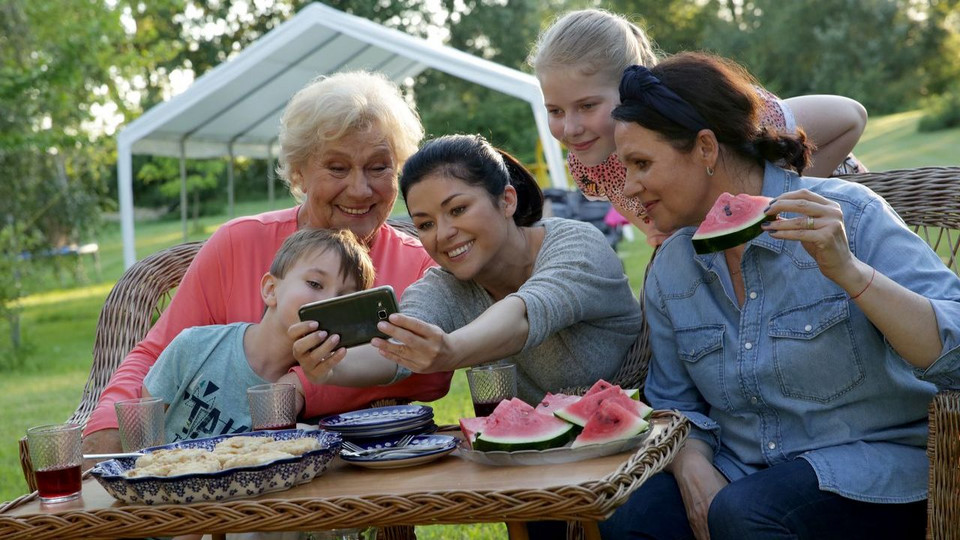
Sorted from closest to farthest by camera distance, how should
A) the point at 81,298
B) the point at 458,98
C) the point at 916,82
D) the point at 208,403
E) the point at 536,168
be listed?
the point at 208,403 → the point at 81,298 → the point at 536,168 → the point at 916,82 → the point at 458,98

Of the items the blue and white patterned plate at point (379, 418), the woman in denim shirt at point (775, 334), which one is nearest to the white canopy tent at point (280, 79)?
the woman in denim shirt at point (775, 334)

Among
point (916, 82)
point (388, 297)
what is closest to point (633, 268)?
point (388, 297)

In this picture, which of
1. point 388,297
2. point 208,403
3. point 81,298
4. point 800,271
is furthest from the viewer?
point 81,298

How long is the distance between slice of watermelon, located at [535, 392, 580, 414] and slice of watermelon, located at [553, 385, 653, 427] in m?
0.06

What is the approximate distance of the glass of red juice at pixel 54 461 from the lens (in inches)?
93.4

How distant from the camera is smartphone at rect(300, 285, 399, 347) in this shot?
256 cm

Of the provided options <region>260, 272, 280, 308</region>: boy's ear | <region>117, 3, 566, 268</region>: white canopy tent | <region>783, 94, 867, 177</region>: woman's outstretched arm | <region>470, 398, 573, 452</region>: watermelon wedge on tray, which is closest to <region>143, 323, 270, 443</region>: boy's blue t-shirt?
<region>260, 272, 280, 308</region>: boy's ear

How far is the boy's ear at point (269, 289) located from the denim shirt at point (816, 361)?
1295 mm

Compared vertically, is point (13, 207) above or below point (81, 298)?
above

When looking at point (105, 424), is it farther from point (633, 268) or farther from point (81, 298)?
point (81, 298)

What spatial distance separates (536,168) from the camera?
74.1 ft

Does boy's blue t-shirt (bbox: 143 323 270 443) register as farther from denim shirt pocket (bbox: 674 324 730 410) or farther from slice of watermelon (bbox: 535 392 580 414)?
denim shirt pocket (bbox: 674 324 730 410)

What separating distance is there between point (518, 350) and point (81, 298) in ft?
63.4

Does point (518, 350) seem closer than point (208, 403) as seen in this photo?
Yes
